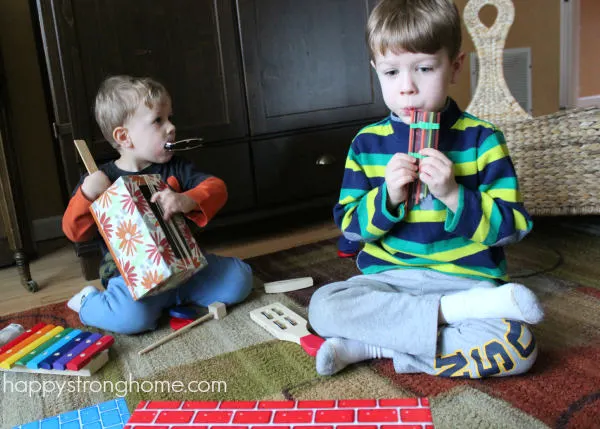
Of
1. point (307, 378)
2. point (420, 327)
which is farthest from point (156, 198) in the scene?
point (420, 327)

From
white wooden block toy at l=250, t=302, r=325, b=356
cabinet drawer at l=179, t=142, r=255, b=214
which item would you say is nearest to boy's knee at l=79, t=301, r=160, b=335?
white wooden block toy at l=250, t=302, r=325, b=356

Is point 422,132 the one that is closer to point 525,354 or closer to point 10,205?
point 525,354

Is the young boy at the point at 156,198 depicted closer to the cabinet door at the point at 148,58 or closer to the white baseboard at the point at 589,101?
the cabinet door at the point at 148,58

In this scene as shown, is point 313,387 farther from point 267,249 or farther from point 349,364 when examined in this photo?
point 267,249

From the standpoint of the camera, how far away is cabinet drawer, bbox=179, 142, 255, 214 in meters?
1.59

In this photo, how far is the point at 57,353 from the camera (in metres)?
0.99

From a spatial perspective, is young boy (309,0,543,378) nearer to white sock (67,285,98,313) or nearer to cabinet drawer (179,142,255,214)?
white sock (67,285,98,313)

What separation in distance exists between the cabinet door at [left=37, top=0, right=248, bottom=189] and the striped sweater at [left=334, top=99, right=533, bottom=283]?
0.68 metres

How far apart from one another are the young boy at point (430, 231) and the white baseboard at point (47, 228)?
132cm

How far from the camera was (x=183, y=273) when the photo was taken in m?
1.10

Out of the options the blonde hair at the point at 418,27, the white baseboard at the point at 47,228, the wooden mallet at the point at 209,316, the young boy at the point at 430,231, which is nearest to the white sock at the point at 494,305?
the young boy at the point at 430,231

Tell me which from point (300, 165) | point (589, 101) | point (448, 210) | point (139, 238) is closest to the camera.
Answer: point (448, 210)

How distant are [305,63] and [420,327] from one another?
41.0 inches

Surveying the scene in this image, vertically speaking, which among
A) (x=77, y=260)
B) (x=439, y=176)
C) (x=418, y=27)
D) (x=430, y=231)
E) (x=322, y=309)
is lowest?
(x=77, y=260)
